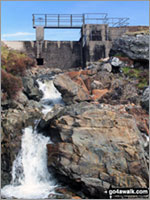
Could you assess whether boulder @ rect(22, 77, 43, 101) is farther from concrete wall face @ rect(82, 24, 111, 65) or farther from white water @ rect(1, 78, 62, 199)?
concrete wall face @ rect(82, 24, 111, 65)

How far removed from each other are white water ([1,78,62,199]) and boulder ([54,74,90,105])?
440cm

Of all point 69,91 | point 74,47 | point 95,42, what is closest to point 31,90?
point 69,91

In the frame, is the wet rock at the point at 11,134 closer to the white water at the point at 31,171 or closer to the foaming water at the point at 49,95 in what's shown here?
the white water at the point at 31,171

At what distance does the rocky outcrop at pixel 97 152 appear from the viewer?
393 inches

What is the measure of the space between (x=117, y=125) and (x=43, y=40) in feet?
63.3

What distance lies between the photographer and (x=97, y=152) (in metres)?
10.4

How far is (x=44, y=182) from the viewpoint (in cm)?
1084

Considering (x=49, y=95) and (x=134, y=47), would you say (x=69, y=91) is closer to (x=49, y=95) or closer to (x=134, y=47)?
(x=49, y=95)

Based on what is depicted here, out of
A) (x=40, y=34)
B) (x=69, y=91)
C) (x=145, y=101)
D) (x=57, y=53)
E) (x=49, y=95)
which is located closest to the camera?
(x=69, y=91)

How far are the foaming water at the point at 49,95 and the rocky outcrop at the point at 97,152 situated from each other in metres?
5.43

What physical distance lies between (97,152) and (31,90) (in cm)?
854

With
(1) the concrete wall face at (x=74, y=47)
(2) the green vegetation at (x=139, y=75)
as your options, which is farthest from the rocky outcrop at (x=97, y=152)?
(1) the concrete wall face at (x=74, y=47)

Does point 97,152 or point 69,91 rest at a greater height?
point 69,91

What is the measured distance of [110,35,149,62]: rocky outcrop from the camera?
23.0 meters
